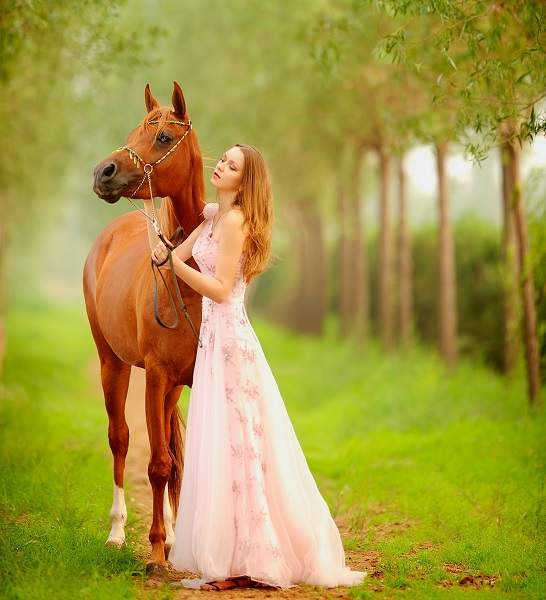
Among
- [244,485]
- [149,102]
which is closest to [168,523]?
[244,485]

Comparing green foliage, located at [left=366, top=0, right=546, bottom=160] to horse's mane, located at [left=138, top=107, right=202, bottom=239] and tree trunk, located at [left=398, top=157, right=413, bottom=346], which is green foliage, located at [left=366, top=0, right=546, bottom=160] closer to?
horse's mane, located at [left=138, top=107, right=202, bottom=239]

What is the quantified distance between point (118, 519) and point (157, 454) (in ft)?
3.05

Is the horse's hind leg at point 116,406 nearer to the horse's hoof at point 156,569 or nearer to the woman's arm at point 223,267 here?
the horse's hoof at point 156,569

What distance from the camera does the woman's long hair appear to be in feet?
18.3

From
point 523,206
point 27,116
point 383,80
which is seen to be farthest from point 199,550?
point 27,116

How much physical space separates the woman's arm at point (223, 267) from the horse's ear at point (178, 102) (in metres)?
0.68

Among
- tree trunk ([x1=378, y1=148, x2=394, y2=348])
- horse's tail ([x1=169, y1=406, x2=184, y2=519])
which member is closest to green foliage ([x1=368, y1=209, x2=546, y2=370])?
A: tree trunk ([x1=378, y1=148, x2=394, y2=348])

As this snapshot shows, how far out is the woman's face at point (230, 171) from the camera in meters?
5.58

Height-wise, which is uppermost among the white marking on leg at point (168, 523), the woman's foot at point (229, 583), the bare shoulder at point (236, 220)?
the bare shoulder at point (236, 220)

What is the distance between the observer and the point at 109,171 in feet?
18.1

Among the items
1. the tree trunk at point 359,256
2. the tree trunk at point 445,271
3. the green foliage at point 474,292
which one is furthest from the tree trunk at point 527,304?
the tree trunk at point 359,256

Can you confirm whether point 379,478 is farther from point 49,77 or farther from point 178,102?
point 49,77

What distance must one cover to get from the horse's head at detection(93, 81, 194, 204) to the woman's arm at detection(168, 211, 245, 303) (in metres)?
0.44

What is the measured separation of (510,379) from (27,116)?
1139 cm
